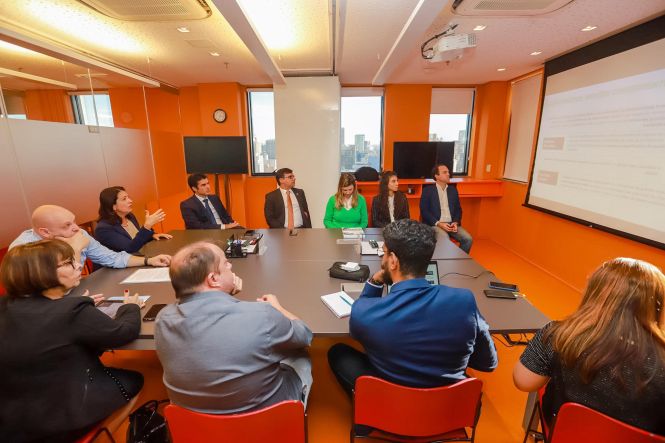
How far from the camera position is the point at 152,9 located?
2562 millimetres

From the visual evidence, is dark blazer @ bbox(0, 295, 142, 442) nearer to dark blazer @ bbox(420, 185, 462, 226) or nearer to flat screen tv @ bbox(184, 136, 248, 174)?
dark blazer @ bbox(420, 185, 462, 226)

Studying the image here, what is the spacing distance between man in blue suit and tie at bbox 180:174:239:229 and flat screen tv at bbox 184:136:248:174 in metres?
1.30

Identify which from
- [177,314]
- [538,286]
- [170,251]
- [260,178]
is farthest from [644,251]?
[260,178]

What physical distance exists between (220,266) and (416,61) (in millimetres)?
3975

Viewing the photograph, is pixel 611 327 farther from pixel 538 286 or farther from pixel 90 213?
pixel 90 213

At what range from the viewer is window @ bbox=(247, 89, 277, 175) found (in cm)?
591

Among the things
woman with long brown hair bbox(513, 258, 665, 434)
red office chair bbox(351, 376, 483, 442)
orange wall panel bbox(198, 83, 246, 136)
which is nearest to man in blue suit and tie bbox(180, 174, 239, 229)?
orange wall panel bbox(198, 83, 246, 136)

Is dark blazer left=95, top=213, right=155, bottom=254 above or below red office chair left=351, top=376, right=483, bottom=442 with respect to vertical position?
above

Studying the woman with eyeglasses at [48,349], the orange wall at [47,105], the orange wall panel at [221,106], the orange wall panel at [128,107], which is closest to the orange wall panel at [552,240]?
the woman with eyeglasses at [48,349]

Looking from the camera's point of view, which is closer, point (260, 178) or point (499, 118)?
point (499, 118)

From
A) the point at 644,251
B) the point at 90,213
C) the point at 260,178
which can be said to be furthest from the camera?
the point at 260,178

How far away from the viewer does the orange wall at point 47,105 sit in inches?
118

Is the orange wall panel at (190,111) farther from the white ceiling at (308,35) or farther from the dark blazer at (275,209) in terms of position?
the dark blazer at (275,209)

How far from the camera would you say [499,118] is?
5539 mm
